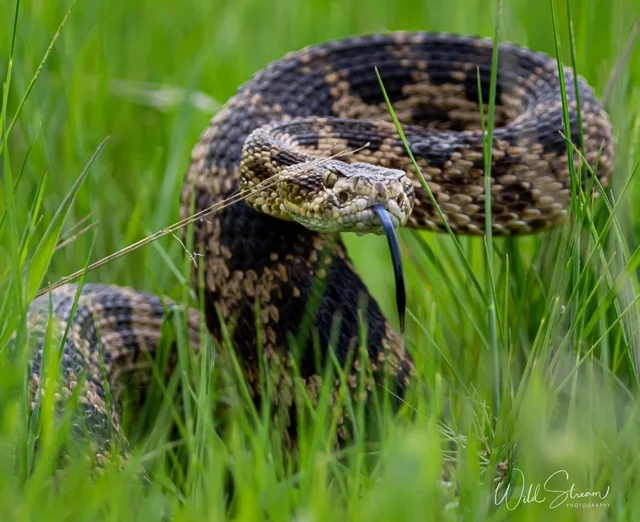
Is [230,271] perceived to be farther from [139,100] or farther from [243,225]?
[139,100]

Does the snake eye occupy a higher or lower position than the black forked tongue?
higher

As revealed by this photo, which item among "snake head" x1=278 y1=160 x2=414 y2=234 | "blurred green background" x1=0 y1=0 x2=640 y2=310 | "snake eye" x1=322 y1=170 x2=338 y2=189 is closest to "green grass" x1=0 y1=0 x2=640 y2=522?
"blurred green background" x1=0 y1=0 x2=640 y2=310

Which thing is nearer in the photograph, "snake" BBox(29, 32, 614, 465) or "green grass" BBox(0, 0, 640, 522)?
"green grass" BBox(0, 0, 640, 522)

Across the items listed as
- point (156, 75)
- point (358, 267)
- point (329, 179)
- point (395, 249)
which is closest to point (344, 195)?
point (329, 179)

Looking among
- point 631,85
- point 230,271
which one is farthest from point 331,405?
point 631,85

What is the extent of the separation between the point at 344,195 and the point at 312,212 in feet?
0.54

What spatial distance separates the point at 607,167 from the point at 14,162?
3363 mm

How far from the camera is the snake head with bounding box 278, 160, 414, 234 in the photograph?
3.41 m

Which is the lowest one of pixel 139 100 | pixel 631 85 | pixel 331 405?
pixel 331 405

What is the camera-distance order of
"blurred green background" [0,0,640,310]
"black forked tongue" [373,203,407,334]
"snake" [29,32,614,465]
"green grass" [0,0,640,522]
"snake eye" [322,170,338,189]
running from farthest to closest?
1. "blurred green background" [0,0,640,310]
2. "snake" [29,32,614,465]
3. "snake eye" [322,170,338,189]
4. "black forked tongue" [373,203,407,334]
5. "green grass" [0,0,640,522]

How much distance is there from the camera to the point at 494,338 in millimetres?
2916

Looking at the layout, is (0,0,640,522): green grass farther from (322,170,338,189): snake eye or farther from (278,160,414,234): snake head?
(322,170,338,189): snake eye

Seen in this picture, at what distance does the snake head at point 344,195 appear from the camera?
3406mm

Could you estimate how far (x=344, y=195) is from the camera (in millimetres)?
3463
